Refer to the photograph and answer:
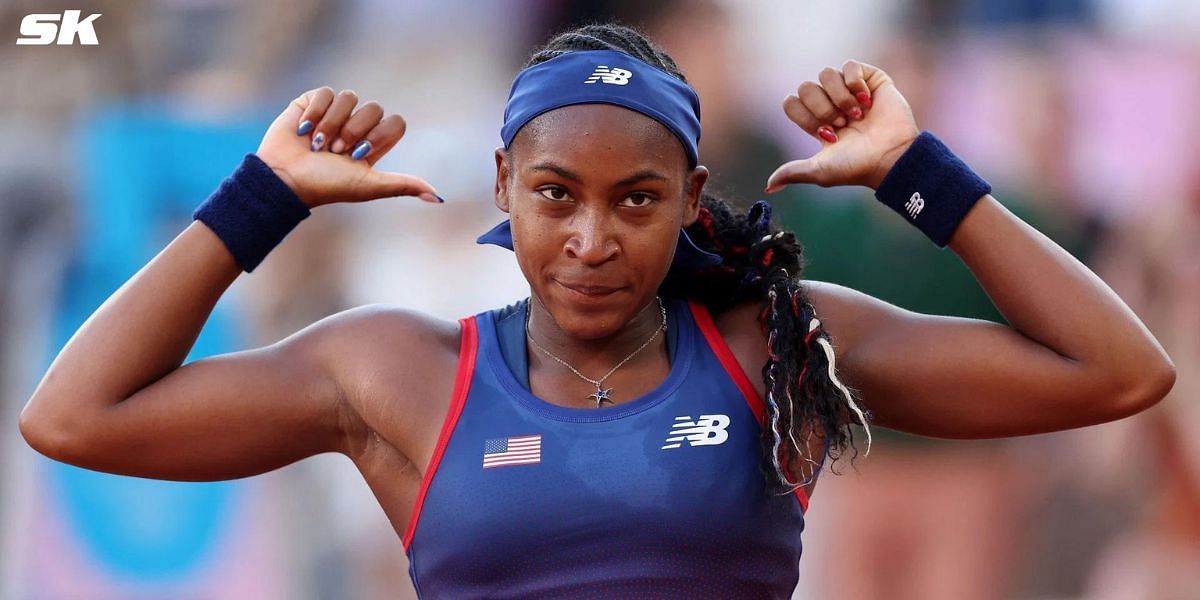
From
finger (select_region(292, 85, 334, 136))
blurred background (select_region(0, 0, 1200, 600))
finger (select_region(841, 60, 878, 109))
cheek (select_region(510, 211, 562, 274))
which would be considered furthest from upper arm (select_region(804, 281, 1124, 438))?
blurred background (select_region(0, 0, 1200, 600))

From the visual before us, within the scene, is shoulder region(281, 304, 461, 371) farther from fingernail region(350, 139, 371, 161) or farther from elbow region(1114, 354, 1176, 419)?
elbow region(1114, 354, 1176, 419)

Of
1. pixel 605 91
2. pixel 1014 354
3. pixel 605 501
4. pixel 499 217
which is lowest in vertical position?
pixel 499 217

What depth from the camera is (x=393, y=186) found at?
8.66 feet

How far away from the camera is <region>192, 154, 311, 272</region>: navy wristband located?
2.57 meters

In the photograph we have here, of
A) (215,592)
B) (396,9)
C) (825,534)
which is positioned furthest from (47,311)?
(825,534)

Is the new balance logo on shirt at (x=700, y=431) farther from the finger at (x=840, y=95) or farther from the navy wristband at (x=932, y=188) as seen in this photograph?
the finger at (x=840, y=95)

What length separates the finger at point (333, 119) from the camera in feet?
8.66

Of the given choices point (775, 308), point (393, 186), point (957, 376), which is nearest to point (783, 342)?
point (775, 308)

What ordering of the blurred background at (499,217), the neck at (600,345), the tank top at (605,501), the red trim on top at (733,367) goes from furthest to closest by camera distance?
1. the blurred background at (499,217)
2. the neck at (600,345)
3. the red trim on top at (733,367)
4. the tank top at (605,501)

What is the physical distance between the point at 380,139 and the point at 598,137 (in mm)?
496

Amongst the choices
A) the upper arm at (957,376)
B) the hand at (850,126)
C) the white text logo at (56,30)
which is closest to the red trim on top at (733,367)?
the upper arm at (957,376)

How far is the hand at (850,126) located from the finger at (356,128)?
28.9 inches

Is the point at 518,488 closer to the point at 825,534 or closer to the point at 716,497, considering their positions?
the point at 716,497

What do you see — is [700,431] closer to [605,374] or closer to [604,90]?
[605,374]
